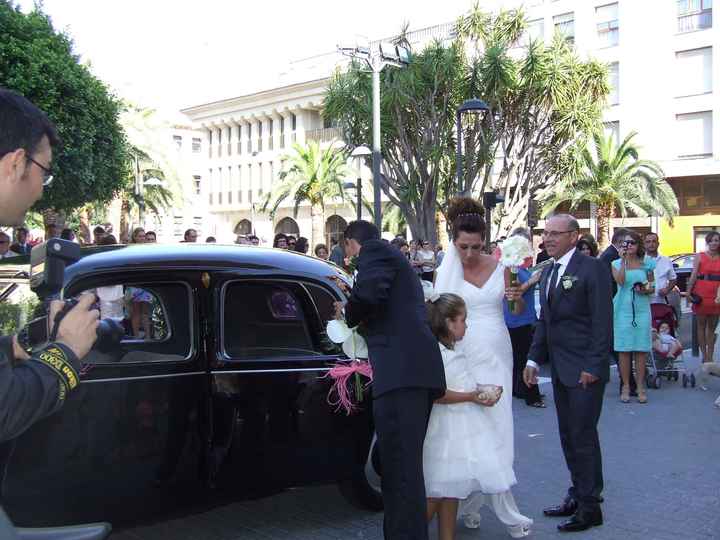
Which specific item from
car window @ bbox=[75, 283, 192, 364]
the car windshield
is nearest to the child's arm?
car window @ bbox=[75, 283, 192, 364]

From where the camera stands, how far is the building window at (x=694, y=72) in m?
38.6

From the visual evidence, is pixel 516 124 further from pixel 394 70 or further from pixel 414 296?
pixel 414 296

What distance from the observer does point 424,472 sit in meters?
4.57

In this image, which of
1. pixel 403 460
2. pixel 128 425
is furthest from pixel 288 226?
pixel 403 460

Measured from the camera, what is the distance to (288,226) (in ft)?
184

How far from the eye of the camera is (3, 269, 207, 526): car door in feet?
13.1

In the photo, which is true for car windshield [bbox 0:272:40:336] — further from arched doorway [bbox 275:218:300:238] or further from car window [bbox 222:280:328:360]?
arched doorway [bbox 275:218:300:238]

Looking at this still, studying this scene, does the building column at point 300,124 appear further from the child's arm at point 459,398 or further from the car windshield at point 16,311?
the car windshield at point 16,311

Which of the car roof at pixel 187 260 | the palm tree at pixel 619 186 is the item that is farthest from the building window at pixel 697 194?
the car roof at pixel 187 260

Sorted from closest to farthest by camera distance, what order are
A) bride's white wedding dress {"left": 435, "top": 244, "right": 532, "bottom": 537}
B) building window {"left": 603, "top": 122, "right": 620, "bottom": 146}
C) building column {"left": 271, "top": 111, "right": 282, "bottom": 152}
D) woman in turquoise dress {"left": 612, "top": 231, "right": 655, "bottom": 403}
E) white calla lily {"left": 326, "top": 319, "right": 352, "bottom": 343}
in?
white calla lily {"left": 326, "top": 319, "right": 352, "bottom": 343} < bride's white wedding dress {"left": 435, "top": 244, "right": 532, "bottom": 537} < woman in turquoise dress {"left": 612, "top": 231, "right": 655, "bottom": 403} < building window {"left": 603, "top": 122, "right": 620, "bottom": 146} < building column {"left": 271, "top": 111, "right": 282, "bottom": 152}

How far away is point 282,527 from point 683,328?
14.0 meters

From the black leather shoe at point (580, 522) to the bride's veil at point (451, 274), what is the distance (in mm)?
1689

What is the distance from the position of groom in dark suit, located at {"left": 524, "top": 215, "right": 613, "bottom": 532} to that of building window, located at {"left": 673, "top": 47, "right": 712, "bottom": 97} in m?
37.4

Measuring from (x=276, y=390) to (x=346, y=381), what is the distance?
1.53 feet
